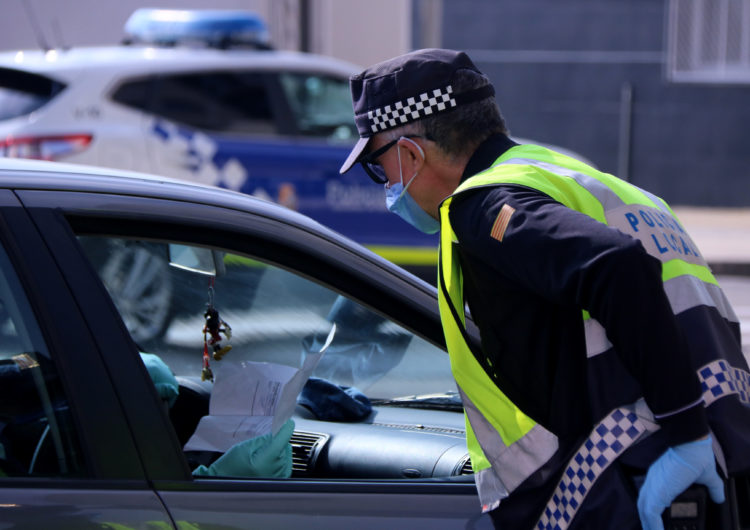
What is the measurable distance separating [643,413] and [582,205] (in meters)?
0.35

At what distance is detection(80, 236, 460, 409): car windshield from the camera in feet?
7.91

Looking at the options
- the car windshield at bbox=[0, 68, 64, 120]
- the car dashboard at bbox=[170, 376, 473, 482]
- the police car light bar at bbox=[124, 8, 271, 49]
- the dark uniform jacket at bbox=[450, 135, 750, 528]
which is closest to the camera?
the dark uniform jacket at bbox=[450, 135, 750, 528]

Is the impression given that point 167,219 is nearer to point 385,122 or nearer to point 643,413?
point 385,122

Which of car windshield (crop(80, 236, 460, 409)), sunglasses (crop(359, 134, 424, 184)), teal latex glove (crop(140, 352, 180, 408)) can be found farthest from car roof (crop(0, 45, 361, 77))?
sunglasses (crop(359, 134, 424, 184))

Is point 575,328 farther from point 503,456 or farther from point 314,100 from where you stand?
point 314,100

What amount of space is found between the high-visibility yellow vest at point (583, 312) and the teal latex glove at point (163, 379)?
2.72ft

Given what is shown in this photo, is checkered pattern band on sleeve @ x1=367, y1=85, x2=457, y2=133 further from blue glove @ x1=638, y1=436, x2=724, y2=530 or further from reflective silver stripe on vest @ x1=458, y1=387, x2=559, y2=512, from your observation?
blue glove @ x1=638, y1=436, x2=724, y2=530

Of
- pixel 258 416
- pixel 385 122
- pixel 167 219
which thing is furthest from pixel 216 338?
pixel 385 122

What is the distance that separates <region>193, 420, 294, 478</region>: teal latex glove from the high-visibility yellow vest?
1.35 ft

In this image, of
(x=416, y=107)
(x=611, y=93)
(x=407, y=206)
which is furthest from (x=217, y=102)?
(x=611, y=93)

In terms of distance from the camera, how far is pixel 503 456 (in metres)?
1.80

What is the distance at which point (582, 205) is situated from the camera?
177 centimetres

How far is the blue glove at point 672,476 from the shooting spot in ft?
5.35

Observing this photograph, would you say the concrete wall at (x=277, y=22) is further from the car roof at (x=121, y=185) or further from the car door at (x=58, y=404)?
the car door at (x=58, y=404)
